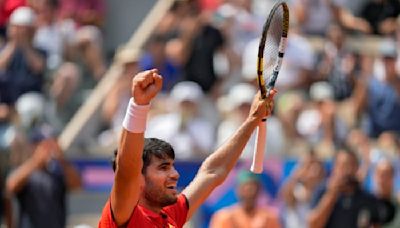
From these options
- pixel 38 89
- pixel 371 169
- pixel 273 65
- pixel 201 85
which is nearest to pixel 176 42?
pixel 201 85

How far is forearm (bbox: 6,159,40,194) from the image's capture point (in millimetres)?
11712

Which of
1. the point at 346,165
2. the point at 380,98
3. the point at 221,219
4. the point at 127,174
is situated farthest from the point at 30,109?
the point at 127,174

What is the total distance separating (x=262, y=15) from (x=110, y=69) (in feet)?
6.08

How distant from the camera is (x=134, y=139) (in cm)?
576

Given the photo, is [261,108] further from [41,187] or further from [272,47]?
[41,187]

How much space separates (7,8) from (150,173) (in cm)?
861

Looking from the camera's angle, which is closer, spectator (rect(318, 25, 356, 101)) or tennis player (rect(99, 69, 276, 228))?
tennis player (rect(99, 69, 276, 228))

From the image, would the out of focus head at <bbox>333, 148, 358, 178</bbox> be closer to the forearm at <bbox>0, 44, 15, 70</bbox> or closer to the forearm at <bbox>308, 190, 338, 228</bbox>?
the forearm at <bbox>308, 190, 338, 228</bbox>

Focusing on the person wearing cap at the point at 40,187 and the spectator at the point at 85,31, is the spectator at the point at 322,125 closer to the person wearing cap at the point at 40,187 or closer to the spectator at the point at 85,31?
the person wearing cap at the point at 40,187

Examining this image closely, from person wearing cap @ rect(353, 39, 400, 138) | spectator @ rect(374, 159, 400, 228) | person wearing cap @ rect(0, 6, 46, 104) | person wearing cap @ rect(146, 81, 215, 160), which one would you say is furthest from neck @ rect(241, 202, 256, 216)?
person wearing cap @ rect(0, 6, 46, 104)

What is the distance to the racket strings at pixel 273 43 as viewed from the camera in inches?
295

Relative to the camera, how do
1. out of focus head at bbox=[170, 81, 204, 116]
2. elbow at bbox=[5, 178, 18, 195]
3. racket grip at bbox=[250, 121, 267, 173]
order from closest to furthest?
racket grip at bbox=[250, 121, 267, 173], elbow at bbox=[5, 178, 18, 195], out of focus head at bbox=[170, 81, 204, 116]

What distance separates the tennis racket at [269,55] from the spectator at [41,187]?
466cm

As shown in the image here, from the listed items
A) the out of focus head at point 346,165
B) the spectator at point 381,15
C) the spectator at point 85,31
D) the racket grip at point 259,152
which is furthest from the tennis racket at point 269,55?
the spectator at point 85,31
